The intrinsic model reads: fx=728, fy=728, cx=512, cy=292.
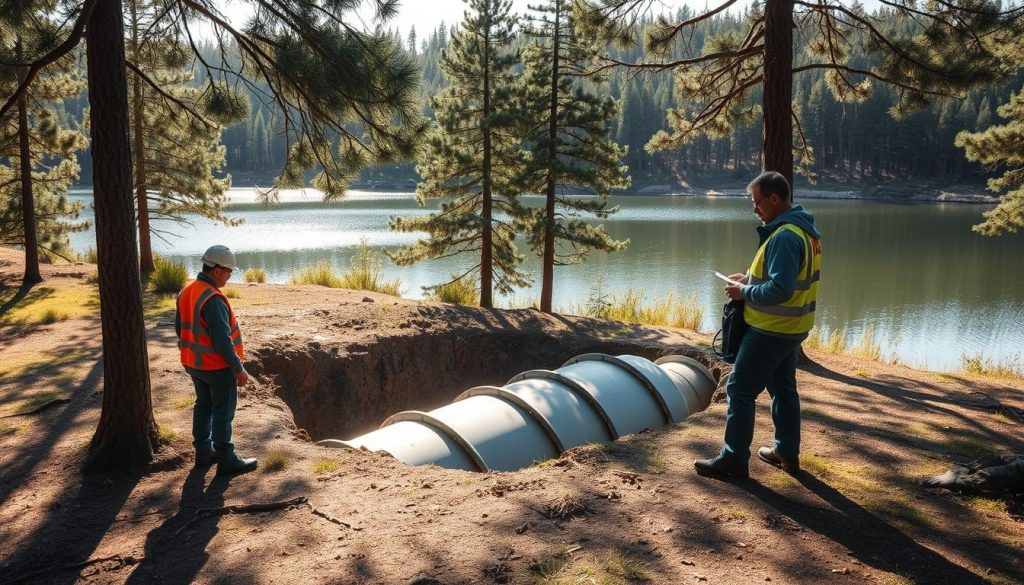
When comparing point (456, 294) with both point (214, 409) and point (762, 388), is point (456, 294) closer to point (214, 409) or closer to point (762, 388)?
point (214, 409)

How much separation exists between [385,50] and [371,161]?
1206mm

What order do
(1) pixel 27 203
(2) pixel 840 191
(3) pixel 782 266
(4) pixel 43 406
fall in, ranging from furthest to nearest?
(2) pixel 840 191 → (1) pixel 27 203 → (4) pixel 43 406 → (3) pixel 782 266

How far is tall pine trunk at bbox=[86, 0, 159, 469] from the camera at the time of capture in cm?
520

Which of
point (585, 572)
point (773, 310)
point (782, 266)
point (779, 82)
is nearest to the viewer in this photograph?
point (585, 572)

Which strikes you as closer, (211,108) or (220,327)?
(220,327)

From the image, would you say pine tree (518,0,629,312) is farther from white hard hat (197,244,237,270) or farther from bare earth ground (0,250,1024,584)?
white hard hat (197,244,237,270)

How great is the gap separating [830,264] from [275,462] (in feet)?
92.8

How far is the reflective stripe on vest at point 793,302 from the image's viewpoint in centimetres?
449

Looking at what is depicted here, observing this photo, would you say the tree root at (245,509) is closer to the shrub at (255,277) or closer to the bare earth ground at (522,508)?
the bare earth ground at (522,508)

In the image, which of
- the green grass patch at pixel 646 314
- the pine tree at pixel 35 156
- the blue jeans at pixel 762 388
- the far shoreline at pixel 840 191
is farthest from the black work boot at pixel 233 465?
the far shoreline at pixel 840 191

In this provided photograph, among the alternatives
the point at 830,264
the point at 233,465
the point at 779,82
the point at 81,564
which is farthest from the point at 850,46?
the point at 830,264

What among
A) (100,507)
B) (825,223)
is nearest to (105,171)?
(100,507)

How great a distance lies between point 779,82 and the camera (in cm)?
930

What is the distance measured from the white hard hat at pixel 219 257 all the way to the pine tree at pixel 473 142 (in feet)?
32.9
